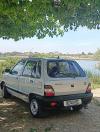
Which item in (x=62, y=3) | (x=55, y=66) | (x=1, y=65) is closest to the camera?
(x=62, y=3)

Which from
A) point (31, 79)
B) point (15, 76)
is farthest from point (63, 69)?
point (15, 76)

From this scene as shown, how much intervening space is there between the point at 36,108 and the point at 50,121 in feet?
2.01

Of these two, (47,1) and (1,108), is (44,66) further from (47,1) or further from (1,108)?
(1,108)

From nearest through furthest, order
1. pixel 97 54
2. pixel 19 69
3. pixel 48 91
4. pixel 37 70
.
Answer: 1. pixel 48 91
2. pixel 37 70
3. pixel 19 69
4. pixel 97 54

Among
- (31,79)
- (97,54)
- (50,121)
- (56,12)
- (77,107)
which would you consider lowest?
(50,121)

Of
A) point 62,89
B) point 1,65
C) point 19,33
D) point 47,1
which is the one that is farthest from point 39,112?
point 1,65

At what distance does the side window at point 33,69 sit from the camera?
920cm

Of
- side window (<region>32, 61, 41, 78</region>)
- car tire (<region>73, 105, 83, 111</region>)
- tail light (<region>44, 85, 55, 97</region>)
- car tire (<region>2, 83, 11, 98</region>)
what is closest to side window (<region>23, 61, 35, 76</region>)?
side window (<region>32, 61, 41, 78</region>)

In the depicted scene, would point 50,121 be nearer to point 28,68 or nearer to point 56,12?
point 28,68

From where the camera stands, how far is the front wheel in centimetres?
891

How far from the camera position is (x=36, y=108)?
9086mm

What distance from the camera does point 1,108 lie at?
35.1 ft

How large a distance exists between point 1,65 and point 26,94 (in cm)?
1533

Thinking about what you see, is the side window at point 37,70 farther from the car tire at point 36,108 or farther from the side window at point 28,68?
the car tire at point 36,108
